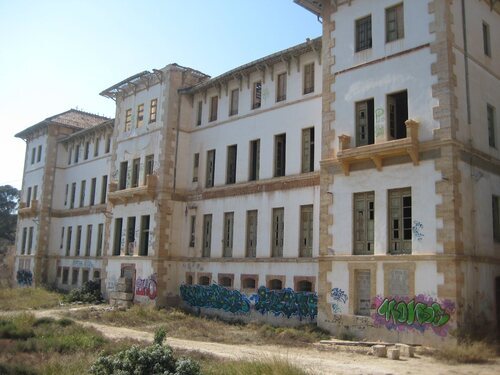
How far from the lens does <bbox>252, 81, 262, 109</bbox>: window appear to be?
26984 millimetres

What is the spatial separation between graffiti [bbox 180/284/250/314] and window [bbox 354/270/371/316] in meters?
6.80

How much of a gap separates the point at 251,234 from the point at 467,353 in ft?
41.3

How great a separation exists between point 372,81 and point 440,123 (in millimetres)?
3369

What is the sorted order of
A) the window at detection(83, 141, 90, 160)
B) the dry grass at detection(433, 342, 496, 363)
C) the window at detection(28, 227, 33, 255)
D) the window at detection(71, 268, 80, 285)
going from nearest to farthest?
the dry grass at detection(433, 342, 496, 363) → the window at detection(71, 268, 80, 285) → the window at detection(83, 141, 90, 160) → the window at detection(28, 227, 33, 255)

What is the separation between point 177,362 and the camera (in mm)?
10992

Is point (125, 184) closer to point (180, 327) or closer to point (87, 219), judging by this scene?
point (87, 219)

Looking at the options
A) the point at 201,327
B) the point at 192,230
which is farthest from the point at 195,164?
the point at 201,327

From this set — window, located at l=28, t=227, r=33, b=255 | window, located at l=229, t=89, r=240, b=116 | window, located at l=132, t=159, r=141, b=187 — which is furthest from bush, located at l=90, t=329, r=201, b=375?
window, located at l=28, t=227, r=33, b=255

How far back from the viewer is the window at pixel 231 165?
27828 mm

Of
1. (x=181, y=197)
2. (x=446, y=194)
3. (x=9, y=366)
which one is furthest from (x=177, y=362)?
(x=181, y=197)

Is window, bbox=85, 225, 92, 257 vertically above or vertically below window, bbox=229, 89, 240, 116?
below

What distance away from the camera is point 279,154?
25516mm

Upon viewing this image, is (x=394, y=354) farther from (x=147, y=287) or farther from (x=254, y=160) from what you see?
(x=147, y=287)

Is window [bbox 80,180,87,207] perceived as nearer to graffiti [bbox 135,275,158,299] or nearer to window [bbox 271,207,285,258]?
graffiti [bbox 135,275,158,299]
